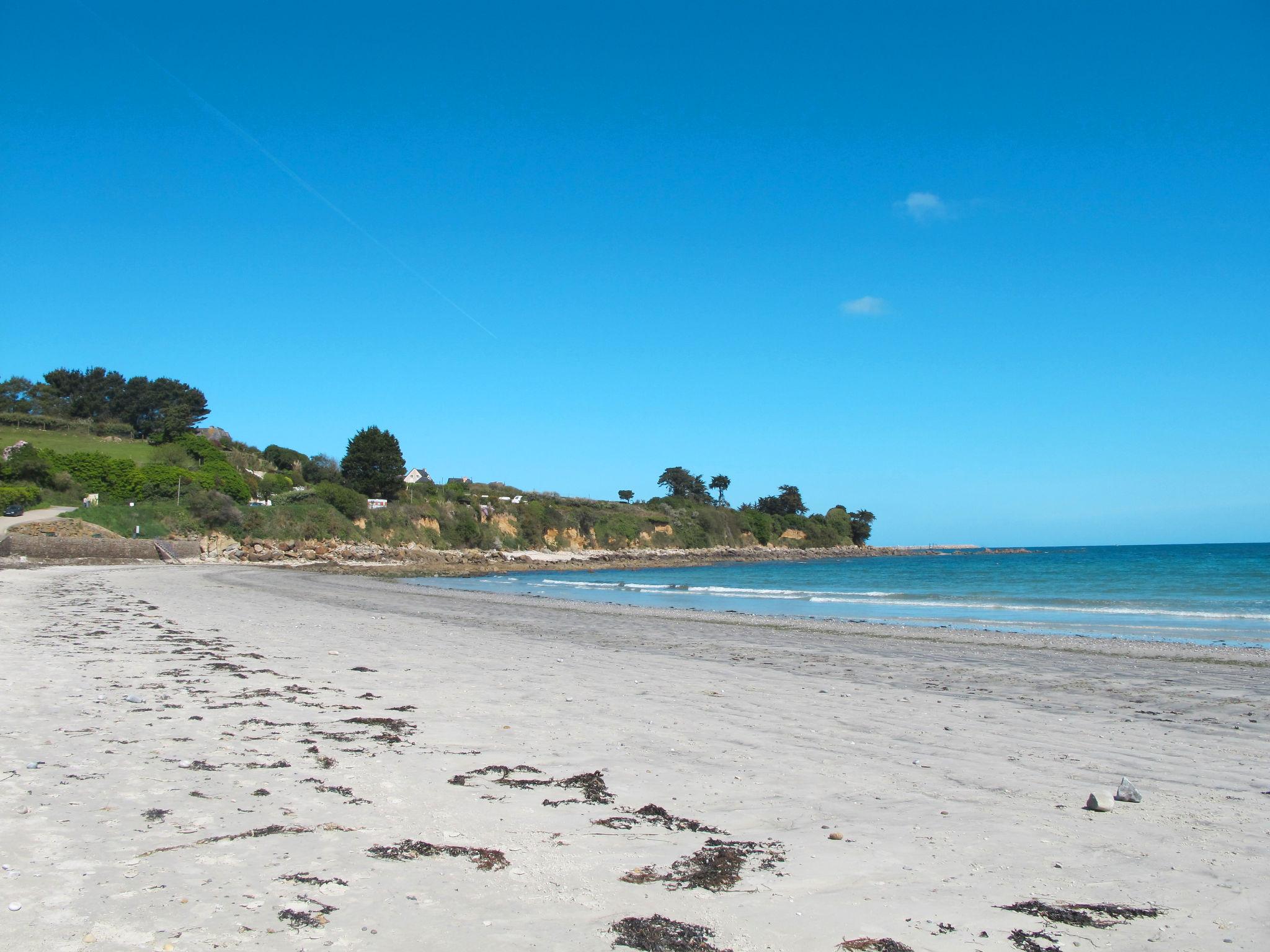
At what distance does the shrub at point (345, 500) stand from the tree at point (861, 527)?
83525 mm

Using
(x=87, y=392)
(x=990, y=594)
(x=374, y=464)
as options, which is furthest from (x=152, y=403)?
(x=990, y=594)

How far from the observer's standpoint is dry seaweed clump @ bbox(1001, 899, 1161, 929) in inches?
129

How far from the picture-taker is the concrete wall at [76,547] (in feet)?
115

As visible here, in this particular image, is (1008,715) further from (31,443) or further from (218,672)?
(31,443)

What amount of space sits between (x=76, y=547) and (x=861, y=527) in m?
110

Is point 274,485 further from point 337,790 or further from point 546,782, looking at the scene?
point 546,782

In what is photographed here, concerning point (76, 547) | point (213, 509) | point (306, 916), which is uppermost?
point (213, 509)

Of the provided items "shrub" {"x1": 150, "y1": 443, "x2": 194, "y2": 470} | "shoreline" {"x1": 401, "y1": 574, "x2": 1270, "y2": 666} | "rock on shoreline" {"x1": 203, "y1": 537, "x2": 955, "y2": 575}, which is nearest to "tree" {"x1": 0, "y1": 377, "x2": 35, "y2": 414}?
"shrub" {"x1": 150, "y1": 443, "x2": 194, "y2": 470}

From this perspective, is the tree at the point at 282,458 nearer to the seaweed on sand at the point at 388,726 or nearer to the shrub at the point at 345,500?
the shrub at the point at 345,500

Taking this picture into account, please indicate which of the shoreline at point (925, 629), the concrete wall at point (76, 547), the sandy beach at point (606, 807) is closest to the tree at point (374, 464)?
the concrete wall at point (76, 547)

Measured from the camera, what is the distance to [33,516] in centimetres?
4181

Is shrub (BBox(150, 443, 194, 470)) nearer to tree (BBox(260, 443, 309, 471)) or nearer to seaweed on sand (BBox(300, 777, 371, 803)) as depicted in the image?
tree (BBox(260, 443, 309, 471))

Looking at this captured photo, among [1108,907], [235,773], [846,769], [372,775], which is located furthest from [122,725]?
[1108,907]

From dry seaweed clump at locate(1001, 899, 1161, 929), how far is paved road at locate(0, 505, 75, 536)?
44.6m
